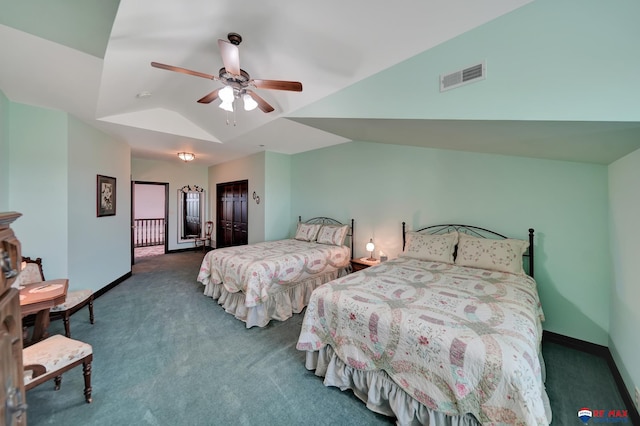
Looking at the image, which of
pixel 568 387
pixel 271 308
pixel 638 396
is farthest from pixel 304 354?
pixel 638 396

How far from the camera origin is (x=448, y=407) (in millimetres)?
1471

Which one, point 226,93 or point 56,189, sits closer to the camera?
point 226,93

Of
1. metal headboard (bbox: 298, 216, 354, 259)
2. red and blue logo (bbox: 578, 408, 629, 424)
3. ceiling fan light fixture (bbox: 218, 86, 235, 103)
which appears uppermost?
ceiling fan light fixture (bbox: 218, 86, 235, 103)

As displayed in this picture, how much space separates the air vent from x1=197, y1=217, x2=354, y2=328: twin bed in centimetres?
265

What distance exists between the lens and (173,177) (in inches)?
288

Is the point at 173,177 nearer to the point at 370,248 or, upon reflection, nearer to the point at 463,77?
the point at 370,248

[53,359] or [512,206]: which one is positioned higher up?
[512,206]

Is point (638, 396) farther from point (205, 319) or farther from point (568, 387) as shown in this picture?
point (205, 319)

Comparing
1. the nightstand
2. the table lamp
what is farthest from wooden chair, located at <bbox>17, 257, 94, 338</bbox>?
the table lamp

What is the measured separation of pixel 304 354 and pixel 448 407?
1.42 meters

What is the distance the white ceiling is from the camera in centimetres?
189

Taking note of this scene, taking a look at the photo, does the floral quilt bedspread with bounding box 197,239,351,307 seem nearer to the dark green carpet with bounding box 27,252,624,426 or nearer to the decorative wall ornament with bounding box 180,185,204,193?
the dark green carpet with bounding box 27,252,624,426

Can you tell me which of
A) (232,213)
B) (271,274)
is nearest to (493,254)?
(271,274)

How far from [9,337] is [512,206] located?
401 centimetres
